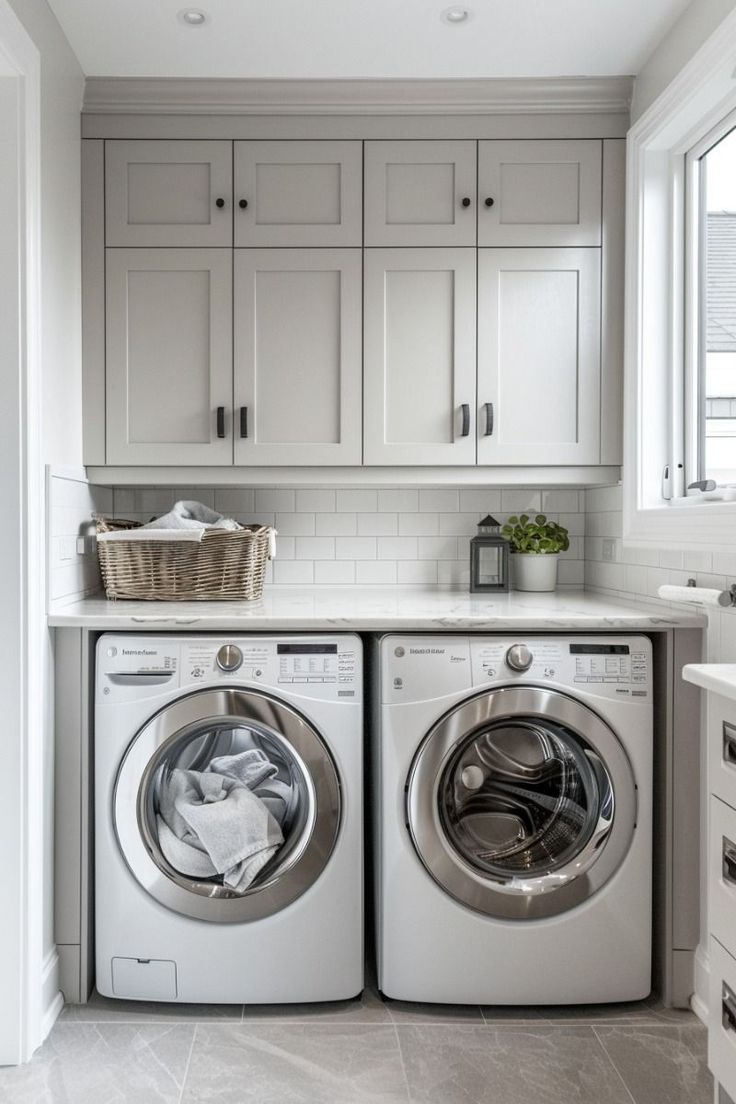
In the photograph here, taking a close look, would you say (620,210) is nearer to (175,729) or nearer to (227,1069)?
(175,729)

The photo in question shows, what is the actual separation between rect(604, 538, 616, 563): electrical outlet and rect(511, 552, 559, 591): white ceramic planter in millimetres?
160

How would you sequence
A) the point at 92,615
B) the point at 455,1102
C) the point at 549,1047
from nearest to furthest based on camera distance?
the point at 455,1102 → the point at 549,1047 → the point at 92,615

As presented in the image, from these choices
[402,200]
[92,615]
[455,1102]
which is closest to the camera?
[455,1102]

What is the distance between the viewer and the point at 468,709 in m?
2.00

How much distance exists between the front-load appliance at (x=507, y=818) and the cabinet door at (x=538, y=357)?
687 mm

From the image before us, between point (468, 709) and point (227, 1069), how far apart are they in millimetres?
968

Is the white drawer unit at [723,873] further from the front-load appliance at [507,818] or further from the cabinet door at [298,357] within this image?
the cabinet door at [298,357]

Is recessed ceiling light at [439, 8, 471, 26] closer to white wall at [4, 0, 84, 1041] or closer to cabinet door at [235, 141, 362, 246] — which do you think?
cabinet door at [235, 141, 362, 246]

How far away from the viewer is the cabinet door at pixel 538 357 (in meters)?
2.43

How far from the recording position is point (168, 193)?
2408 millimetres

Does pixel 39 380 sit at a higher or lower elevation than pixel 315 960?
higher

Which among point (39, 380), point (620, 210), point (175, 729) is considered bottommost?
point (175, 729)

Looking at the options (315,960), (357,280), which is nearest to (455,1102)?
(315,960)

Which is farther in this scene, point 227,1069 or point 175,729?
point 175,729
